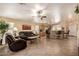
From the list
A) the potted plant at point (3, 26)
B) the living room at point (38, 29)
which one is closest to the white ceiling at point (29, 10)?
the living room at point (38, 29)

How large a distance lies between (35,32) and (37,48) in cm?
27

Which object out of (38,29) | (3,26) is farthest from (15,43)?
(38,29)

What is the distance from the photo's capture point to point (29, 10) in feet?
9.73

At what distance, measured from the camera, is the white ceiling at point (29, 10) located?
297cm

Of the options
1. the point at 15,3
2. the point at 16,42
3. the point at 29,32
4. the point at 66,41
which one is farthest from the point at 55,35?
the point at 15,3

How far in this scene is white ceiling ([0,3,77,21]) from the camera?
297cm

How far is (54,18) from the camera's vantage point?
9.78ft

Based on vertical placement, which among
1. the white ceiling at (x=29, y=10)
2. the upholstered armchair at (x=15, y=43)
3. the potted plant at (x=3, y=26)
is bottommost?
the upholstered armchair at (x=15, y=43)

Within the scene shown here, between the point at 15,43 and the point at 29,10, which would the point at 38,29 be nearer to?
the point at 29,10

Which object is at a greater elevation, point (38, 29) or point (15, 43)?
point (38, 29)

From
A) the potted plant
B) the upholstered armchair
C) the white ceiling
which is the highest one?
the white ceiling

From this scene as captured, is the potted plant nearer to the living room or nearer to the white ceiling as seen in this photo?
the living room

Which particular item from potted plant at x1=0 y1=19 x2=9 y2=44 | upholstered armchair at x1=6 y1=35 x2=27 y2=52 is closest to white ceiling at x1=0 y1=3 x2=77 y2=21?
potted plant at x1=0 y1=19 x2=9 y2=44

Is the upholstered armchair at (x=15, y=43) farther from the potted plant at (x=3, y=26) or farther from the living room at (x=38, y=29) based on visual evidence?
the potted plant at (x=3, y=26)
